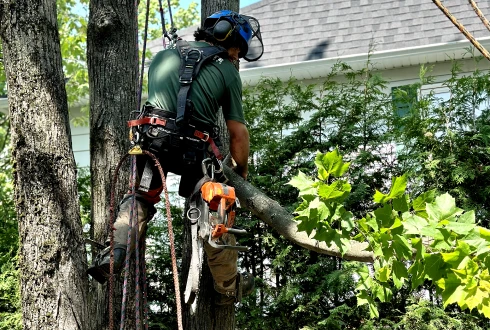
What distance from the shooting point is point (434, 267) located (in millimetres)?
3373

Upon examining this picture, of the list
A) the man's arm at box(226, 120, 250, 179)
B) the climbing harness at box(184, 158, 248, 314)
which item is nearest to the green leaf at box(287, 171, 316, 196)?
the climbing harness at box(184, 158, 248, 314)

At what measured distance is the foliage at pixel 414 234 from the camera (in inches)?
127

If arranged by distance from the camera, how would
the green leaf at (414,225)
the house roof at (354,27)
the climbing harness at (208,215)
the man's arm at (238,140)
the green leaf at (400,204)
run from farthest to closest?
1. the house roof at (354,27)
2. the man's arm at (238,140)
3. the climbing harness at (208,215)
4. the green leaf at (400,204)
5. the green leaf at (414,225)

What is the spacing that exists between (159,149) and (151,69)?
0.60 m

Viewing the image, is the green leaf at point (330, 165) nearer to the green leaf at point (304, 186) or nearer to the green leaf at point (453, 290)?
the green leaf at point (304, 186)

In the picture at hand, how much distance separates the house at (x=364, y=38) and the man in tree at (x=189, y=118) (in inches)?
232

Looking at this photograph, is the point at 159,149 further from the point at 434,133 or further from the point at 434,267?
the point at 434,133

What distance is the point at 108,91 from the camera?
5234mm

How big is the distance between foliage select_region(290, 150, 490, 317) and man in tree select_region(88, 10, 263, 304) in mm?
1411

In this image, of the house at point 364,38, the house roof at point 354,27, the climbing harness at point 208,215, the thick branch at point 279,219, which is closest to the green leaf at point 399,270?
the thick branch at point 279,219

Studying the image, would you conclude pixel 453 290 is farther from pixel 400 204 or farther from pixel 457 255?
pixel 400 204

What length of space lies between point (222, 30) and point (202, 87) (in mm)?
483

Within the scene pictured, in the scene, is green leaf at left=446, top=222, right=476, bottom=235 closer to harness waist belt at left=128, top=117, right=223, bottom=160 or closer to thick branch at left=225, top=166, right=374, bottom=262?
thick branch at left=225, top=166, right=374, bottom=262

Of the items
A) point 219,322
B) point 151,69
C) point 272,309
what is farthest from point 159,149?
point 272,309
